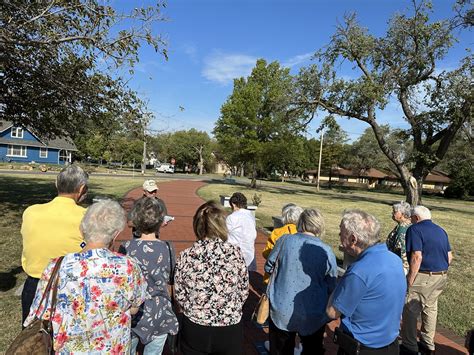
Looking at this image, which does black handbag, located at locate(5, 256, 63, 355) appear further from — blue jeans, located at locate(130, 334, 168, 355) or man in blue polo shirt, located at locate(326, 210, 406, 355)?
man in blue polo shirt, located at locate(326, 210, 406, 355)

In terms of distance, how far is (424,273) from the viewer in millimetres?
4285

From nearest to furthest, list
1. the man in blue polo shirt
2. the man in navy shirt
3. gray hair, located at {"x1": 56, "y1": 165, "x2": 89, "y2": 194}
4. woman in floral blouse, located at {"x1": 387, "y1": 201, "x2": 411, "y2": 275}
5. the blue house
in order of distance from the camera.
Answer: the man in blue polo shirt, gray hair, located at {"x1": 56, "y1": 165, "x2": 89, "y2": 194}, the man in navy shirt, woman in floral blouse, located at {"x1": 387, "y1": 201, "x2": 411, "y2": 275}, the blue house

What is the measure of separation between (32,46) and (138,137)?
3936 millimetres

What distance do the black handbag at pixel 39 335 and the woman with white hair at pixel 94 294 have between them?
0.09 ft

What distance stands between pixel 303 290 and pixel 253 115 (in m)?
30.4

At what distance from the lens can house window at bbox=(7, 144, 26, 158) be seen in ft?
158

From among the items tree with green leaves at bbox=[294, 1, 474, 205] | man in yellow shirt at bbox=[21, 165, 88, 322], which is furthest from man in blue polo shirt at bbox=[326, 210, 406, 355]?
tree with green leaves at bbox=[294, 1, 474, 205]

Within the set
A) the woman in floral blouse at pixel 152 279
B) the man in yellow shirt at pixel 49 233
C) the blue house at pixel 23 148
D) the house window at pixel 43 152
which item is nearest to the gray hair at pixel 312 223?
the woman in floral blouse at pixel 152 279

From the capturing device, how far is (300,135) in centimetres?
3250

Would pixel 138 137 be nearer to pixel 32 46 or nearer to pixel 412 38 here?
pixel 32 46

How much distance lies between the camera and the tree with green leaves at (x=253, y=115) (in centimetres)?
3241

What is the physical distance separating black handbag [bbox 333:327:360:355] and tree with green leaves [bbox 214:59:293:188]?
29.4 m

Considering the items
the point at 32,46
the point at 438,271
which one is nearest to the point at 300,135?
the point at 32,46

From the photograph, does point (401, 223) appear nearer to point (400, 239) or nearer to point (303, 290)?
point (400, 239)
